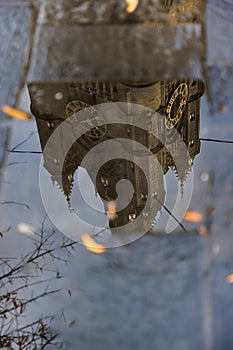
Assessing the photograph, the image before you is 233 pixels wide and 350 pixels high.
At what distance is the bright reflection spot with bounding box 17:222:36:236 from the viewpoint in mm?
4468

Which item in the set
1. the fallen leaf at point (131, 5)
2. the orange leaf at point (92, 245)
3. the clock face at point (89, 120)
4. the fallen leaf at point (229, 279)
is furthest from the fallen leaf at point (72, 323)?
the fallen leaf at point (131, 5)

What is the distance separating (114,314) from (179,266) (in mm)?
733

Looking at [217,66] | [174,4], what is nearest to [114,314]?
[217,66]

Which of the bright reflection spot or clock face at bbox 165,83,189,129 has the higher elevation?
clock face at bbox 165,83,189,129

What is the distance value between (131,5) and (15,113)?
2679mm

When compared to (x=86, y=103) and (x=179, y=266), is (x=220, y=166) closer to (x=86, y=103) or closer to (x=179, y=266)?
(x=179, y=266)

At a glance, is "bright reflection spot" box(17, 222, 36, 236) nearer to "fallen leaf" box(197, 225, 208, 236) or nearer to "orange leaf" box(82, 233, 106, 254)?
"orange leaf" box(82, 233, 106, 254)

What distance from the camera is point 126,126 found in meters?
5.18

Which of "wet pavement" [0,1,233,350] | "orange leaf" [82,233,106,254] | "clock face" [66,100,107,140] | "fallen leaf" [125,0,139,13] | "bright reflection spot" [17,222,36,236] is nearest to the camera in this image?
"wet pavement" [0,1,233,350]

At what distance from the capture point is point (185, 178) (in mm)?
4816

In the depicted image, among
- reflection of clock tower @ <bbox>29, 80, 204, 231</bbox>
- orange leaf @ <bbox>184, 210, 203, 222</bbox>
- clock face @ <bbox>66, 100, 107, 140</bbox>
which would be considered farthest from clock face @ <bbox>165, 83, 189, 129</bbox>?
orange leaf @ <bbox>184, 210, 203, 222</bbox>

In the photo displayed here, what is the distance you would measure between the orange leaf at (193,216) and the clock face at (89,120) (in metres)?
1.35

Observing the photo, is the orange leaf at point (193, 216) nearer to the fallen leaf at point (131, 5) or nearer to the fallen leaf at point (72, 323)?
the fallen leaf at point (72, 323)

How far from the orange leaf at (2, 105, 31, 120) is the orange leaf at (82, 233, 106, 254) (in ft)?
6.12
